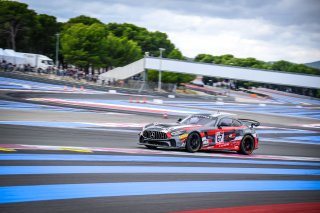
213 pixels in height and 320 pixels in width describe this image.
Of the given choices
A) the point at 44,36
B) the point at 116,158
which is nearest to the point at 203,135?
the point at 116,158

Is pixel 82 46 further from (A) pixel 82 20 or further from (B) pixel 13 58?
(A) pixel 82 20

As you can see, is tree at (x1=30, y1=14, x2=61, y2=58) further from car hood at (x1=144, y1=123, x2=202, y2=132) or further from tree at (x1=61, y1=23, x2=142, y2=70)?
car hood at (x1=144, y1=123, x2=202, y2=132)

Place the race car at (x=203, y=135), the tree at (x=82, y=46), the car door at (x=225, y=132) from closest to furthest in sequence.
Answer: the race car at (x=203, y=135) < the car door at (x=225, y=132) < the tree at (x=82, y=46)

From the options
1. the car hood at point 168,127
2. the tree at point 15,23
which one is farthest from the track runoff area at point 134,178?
the tree at point 15,23

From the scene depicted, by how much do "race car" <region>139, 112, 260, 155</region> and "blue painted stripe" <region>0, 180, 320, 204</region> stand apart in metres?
4.11

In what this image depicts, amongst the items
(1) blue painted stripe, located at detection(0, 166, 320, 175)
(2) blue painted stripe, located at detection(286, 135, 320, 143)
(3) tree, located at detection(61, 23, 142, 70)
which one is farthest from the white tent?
(1) blue painted stripe, located at detection(0, 166, 320, 175)

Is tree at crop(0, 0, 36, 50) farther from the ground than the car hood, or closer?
farther from the ground

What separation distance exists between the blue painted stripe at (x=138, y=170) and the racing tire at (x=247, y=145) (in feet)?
11.0

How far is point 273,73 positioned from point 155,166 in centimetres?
6414

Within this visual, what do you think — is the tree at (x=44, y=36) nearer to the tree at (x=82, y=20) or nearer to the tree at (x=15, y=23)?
the tree at (x=15, y=23)

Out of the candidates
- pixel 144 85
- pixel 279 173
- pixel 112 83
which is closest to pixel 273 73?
pixel 144 85

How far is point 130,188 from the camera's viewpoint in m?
8.83

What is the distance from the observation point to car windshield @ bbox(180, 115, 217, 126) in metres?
16.2

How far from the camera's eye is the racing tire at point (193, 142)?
15281 mm
